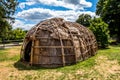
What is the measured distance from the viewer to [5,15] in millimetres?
31297

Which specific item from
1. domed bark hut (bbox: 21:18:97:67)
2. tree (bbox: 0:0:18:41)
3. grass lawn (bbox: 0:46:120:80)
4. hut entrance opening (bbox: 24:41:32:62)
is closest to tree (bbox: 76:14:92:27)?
tree (bbox: 0:0:18:41)

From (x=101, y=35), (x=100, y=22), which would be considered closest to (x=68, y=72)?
(x=101, y=35)

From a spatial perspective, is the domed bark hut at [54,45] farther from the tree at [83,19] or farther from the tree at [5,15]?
the tree at [83,19]

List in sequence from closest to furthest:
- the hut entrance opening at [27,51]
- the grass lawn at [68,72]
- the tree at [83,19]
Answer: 1. the grass lawn at [68,72]
2. the hut entrance opening at [27,51]
3. the tree at [83,19]

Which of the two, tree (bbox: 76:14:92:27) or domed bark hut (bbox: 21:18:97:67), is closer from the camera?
domed bark hut (bbox: 21:18:97:67)

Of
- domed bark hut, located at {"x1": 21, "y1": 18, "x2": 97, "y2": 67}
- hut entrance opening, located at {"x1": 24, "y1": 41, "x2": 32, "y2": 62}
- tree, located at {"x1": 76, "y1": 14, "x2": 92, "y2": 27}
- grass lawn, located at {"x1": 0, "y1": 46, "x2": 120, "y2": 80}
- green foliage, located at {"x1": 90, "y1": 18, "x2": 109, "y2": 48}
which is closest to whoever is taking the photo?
grass lawn, located at {"x1": 0, "y1": 46, "x2": 120, "y2": 80}

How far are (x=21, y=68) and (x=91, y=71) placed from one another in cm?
544

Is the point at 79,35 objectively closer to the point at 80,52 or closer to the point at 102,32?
the point at 80,52

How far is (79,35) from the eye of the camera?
16.8m

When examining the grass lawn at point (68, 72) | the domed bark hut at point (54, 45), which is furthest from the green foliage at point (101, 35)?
the grass lawn at point (68, 72)

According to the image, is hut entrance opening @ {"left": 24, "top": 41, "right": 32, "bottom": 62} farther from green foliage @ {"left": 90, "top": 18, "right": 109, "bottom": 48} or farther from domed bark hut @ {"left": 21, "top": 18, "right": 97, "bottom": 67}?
green foliage @ {"left": 90, "top": 18, "right": 109, "bottom": 48}

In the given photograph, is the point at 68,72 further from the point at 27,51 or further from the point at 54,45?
the point at 27,51

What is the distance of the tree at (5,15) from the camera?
3013 cm

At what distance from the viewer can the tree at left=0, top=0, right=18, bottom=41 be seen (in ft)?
98.8
